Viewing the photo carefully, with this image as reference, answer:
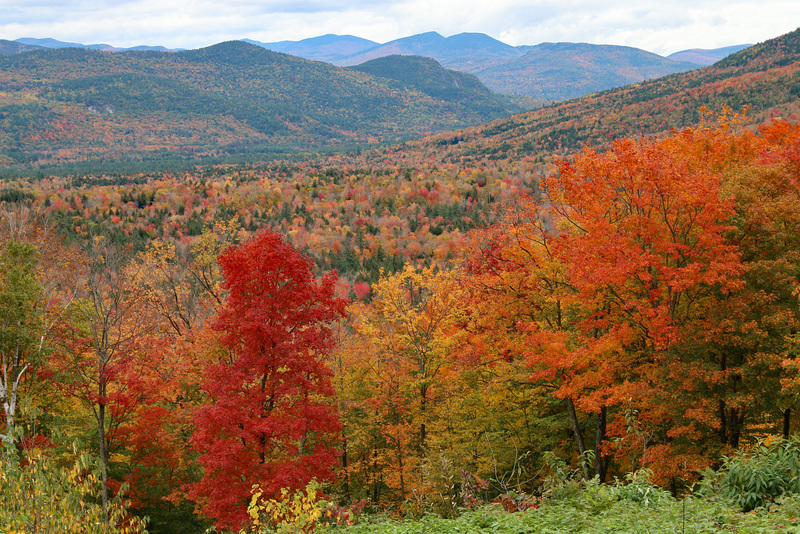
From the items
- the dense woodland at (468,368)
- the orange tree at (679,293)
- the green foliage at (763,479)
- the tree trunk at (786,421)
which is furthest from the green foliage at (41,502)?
the tree trunk at (786,421)

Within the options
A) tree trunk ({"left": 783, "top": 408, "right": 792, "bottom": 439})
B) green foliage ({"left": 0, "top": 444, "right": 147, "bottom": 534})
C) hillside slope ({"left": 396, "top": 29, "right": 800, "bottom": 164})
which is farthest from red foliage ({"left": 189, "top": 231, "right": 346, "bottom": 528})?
hillside slope ({"left": 396, "top": 29, "right": 800, "bottom": 164})

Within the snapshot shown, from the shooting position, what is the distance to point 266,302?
14.0 metres

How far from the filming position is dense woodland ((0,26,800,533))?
1230cm

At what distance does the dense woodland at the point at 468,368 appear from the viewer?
40.3 feet

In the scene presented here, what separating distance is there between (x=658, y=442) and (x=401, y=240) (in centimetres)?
A: 7203

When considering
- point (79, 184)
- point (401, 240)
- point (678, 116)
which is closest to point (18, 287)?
point (401, 240)

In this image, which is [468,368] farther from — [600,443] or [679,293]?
[679,293]

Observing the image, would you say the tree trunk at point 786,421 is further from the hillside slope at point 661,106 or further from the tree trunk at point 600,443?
the hillside slope at point 661,106

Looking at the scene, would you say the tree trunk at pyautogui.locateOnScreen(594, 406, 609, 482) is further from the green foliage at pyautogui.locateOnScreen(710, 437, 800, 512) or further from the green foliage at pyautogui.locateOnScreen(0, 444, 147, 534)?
the green foliage at pyautogui.locateOnScreen(0, 444, 147, 534)

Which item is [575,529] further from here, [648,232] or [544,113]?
[544,113]

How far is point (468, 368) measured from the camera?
2006cm

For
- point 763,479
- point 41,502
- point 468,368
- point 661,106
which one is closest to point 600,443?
point 468,368

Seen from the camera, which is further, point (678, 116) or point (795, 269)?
point (678, 116)

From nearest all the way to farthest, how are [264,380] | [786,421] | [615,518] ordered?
[615,518] → [786,421] → [264,380]
